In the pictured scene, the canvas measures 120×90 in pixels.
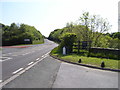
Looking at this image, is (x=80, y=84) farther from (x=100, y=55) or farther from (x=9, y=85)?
(x=100, y=55)

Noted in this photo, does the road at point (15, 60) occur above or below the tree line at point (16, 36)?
below

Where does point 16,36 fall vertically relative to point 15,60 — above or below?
above

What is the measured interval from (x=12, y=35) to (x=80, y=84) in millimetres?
54734

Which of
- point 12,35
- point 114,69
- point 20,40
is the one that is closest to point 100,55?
point 114,69

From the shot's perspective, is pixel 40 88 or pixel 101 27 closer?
pixel 40 88

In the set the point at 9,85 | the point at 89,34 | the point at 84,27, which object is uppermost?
the point at 84,27

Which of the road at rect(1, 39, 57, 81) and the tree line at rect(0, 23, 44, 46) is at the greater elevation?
the tree line at rect(0, 23, 44, 46)

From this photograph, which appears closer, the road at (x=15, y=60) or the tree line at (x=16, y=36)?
the road at (x=15, y=60)

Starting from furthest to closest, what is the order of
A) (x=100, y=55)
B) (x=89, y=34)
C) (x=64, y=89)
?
(x=89, y=34) → (x=100, y=55) → (x=64, y=89)

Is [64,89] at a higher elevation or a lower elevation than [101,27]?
lower

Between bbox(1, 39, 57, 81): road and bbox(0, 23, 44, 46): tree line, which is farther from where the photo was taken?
bbox(0, 23, 44, 46): tree line

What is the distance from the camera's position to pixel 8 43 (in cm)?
5103

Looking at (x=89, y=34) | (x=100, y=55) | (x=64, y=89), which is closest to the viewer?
(x=64, y=89)

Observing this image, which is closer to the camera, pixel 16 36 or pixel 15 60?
pixel 15 60
